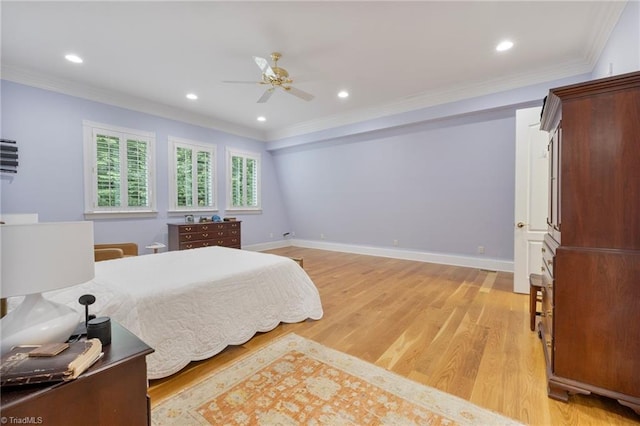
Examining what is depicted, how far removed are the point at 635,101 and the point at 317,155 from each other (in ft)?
16.8

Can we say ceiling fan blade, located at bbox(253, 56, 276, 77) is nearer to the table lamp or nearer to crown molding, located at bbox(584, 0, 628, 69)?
the table lamp

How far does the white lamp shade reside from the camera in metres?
0.79

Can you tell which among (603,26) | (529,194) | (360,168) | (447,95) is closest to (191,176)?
(360,168)

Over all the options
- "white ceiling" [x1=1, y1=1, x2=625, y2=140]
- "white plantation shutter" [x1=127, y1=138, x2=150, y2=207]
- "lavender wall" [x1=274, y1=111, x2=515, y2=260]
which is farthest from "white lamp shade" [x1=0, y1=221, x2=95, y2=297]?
"lavender wall" [x1=274, y1=111, x2=515, y2=260]

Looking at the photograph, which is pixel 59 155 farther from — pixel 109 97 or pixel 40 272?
pixel 40 272

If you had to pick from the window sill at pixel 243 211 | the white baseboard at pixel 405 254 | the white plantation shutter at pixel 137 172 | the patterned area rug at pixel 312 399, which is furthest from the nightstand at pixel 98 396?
the window sill at pixel 243 211

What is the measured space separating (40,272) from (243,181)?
5.77 m

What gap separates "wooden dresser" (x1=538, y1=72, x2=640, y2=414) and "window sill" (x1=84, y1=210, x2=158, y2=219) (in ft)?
17.7

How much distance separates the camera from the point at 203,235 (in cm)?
517

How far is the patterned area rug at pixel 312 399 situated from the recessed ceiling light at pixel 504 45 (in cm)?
347

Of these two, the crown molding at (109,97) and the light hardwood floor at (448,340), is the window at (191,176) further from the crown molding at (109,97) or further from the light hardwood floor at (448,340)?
the light hardwood floor at (448,340)

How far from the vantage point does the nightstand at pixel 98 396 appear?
74 cm

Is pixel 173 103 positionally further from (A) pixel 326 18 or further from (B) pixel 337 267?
(B) pixel 337 267

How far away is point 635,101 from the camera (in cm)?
146
